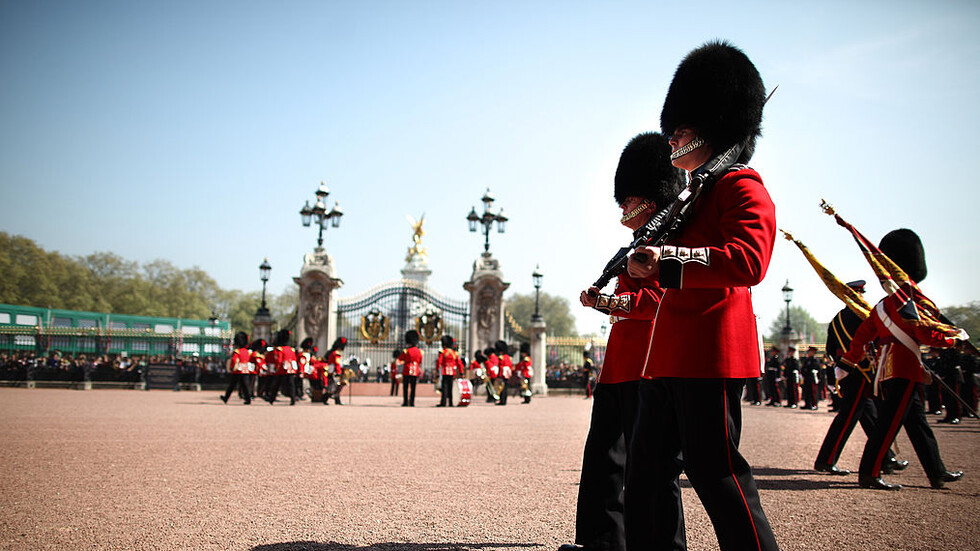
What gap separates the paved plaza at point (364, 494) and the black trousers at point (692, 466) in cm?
104

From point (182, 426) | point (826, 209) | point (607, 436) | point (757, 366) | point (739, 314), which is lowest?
point (182, 426)

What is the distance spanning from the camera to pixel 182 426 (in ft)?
33.5

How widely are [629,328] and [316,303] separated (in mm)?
22438

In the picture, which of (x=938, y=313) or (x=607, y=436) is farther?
(x=938, y=313)

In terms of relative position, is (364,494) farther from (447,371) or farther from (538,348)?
(538,348)

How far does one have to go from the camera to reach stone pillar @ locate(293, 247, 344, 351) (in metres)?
24.6

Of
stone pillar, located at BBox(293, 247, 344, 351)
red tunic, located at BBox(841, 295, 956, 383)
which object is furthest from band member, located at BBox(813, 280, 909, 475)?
stone pillar, located at BBox(293, 247, 344, 351)

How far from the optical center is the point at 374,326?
2638 cm

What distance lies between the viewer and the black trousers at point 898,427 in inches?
221

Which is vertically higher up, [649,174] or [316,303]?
[316,303]

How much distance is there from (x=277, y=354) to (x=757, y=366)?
16.3 meters

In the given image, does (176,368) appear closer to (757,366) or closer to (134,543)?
(134,543)

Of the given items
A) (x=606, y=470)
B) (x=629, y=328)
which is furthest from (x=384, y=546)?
(x=629, y=328)

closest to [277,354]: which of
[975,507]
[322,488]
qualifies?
[322,488]
